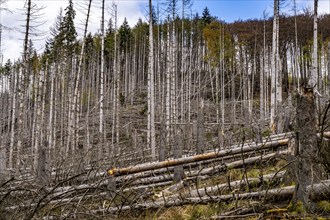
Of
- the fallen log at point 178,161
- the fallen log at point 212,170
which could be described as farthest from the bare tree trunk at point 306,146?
the fallen log at point 212,170

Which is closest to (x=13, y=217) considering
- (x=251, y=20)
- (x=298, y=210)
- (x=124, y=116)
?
(x=298, y=210)

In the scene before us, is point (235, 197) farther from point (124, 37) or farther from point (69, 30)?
point (124, 37)

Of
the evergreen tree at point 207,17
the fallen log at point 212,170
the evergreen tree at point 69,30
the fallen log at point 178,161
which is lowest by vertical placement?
the fallen log at point 212,170

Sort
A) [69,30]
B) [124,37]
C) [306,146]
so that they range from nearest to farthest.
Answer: [306,146]
[69,30]
[124,37]

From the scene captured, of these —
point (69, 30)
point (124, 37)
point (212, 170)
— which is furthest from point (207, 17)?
point (212, 170)

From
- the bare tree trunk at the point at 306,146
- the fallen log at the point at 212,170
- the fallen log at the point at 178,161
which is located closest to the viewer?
the bare tree trunk at the point at 306,146

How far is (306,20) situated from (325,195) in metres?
31.9

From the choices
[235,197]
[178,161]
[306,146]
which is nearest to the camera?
[306,146]

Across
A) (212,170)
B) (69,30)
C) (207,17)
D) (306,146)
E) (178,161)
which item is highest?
(207,17)

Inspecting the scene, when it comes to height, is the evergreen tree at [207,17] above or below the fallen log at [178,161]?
above

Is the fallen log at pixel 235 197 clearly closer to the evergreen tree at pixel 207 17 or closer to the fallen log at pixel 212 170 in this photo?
the fallen log at pixel 212 170

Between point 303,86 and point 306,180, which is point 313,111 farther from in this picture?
point 306,180

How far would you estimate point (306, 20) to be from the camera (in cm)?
3294

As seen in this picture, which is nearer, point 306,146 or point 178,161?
point 306,146
